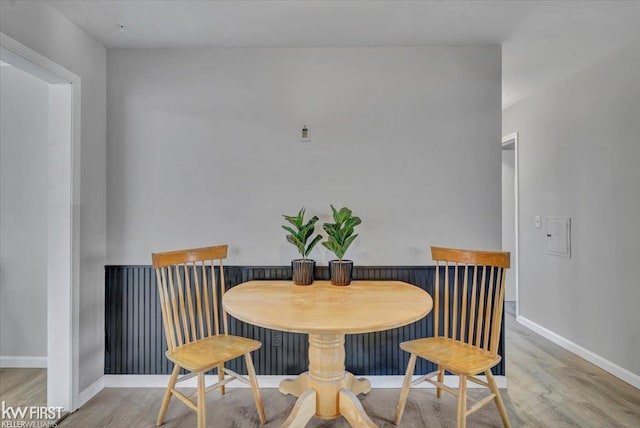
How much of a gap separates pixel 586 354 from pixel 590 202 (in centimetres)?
123

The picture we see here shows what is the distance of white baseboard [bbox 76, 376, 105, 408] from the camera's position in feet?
7.21

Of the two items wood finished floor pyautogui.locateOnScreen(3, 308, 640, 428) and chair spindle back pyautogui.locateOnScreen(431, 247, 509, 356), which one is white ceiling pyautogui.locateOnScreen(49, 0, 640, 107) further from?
wood finished floor pyautogui.locateOnScreen(3, 308, 640, 428)

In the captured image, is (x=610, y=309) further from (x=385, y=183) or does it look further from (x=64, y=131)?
(x=64, y=131)

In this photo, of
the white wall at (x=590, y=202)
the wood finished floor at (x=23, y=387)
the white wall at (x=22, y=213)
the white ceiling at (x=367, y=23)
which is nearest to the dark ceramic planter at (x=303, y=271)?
the white ceiling at (x=367, y=23)

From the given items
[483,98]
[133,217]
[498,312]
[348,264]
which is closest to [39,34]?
[133,217]

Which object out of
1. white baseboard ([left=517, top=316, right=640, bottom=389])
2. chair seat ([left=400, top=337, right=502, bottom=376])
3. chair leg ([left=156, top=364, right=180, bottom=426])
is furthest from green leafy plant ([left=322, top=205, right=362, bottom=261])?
white baseboard ([left=517, top=316, right=640, bottom=389])

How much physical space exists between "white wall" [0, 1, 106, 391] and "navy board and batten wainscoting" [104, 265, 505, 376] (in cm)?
11

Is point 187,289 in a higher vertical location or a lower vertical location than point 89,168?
lower

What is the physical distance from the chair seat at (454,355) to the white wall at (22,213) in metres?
2.78

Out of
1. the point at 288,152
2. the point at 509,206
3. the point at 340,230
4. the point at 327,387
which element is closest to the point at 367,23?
the point at 288,152

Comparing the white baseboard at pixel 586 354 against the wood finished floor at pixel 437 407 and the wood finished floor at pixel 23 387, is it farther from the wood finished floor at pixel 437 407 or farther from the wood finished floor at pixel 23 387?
the wood finished floor at pixel 23 387

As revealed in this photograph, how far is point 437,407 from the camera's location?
85.9 inches

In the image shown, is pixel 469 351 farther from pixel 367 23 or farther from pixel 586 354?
pixel 367 23

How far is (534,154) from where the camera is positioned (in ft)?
11.6
